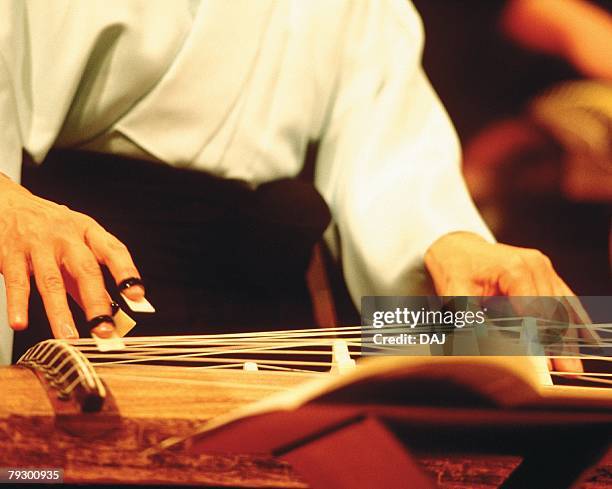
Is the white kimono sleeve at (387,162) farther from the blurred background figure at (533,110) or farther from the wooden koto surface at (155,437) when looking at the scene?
the wooden koto surface at (155,437)

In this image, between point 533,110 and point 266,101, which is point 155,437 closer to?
point 266,101

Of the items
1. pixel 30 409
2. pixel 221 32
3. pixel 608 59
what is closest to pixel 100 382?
pixel 30 409

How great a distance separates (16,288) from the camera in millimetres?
955

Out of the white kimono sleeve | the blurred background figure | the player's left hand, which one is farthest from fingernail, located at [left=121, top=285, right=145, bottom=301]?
the blurred background figure

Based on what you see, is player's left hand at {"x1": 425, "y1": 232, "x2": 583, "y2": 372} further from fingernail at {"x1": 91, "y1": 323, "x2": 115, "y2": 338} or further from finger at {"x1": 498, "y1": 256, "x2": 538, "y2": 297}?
fingernail at {"x1": 91, "y1": 323, "x2": 115, "y2": 338}

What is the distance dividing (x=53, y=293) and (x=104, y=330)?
77mm

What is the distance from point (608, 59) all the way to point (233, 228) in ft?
2.12

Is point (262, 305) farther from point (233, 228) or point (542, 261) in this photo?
point (542, 261)

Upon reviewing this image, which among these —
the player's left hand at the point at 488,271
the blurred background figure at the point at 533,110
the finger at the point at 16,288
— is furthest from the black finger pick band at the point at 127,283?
the blurred background figure at the point at 533,110

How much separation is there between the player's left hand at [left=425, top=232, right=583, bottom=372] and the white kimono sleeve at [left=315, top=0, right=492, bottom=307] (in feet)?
0.07

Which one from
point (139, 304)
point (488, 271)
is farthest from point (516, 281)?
point (139, 304)

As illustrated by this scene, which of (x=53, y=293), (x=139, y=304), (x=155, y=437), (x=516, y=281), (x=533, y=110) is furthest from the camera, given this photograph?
(x=533, y=110)

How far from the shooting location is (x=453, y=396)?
1.75 feet

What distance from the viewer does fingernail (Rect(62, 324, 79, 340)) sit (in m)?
0.95
